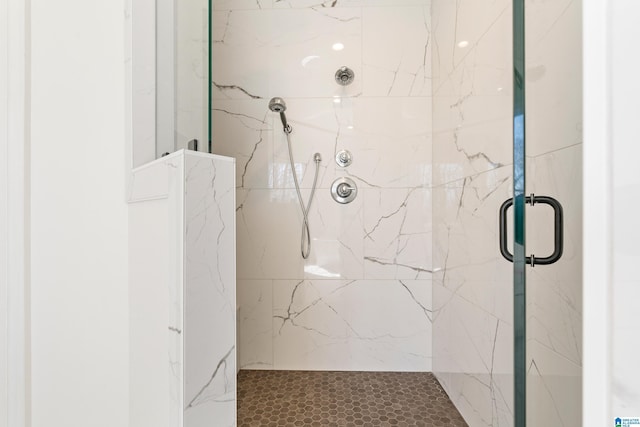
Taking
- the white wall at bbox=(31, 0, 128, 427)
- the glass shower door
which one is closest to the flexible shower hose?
the white wall at bbox=(31, 0, 128, 427)

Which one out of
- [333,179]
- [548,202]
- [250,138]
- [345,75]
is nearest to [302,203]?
[333,179]

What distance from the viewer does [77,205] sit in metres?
0.78

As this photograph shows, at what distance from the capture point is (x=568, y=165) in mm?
460

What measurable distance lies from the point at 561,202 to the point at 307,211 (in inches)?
52.3

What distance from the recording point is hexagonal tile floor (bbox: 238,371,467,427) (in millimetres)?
1274

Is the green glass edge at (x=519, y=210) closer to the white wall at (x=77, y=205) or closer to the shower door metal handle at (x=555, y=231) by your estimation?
the shower door metal handle at (x=555, y=231)

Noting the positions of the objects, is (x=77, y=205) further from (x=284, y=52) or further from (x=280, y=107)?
(x=284, y=52)

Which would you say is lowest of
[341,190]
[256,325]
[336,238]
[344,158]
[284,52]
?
[256,325]

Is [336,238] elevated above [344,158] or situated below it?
below

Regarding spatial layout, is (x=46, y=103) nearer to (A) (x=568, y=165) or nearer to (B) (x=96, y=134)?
(B) (x=96, y=134)

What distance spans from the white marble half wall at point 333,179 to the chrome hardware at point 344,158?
29 millimetres

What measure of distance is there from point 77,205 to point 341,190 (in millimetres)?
1213
